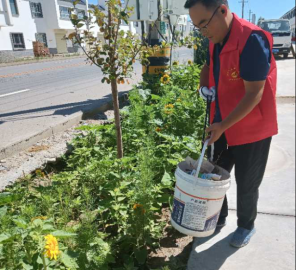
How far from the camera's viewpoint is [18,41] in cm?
369

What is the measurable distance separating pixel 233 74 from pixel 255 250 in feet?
4.37

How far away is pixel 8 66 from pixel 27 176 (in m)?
1.49

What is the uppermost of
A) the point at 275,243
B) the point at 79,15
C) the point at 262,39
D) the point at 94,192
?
the point at 79,15

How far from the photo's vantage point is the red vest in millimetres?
1665

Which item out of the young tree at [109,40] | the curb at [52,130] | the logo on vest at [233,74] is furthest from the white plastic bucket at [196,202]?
the curb at [52,130]

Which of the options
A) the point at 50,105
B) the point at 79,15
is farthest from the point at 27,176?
the point at 50,105

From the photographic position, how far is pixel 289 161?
334 cm

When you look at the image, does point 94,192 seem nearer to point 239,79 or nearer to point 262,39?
point 239,79

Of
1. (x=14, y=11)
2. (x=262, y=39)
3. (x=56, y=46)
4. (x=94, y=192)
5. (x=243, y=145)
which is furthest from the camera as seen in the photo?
(x=56, y=46)

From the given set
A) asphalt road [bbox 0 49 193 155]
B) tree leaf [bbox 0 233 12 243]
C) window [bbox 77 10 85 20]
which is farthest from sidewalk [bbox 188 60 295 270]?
window [bbox 77 10 85 20]

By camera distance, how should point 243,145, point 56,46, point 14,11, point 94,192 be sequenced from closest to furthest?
point 243,145 < point 94,192 < point 14,11 < point 56,46

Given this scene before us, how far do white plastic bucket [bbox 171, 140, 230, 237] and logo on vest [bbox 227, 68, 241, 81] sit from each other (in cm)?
54

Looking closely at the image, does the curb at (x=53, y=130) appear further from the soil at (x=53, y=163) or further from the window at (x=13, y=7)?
the window at (x=13, y=7)

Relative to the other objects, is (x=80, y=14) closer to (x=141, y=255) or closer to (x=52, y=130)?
(x=52, y=130)
